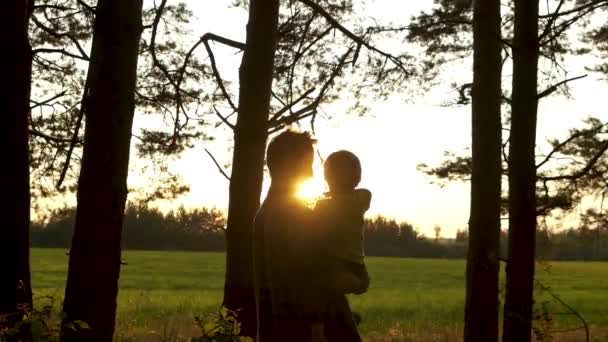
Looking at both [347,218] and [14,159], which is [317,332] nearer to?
[347,218]

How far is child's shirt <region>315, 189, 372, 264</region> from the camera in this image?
150 inches

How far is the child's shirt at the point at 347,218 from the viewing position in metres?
3.80

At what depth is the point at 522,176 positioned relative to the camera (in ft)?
23.5

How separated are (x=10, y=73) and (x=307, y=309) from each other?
3.66 metres

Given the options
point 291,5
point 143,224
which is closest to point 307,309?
point 291,5

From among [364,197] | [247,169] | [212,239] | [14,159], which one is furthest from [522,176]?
[212,239]

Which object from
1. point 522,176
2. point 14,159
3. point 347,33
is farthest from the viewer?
point 347,33

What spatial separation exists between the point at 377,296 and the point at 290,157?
22444 mm

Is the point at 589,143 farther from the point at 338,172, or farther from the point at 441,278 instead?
the point at 441,278

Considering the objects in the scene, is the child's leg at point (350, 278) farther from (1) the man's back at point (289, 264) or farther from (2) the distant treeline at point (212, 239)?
(2) the distant treeline at point (212, 239)

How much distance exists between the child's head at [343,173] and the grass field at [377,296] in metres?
1.01

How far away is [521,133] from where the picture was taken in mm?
7285

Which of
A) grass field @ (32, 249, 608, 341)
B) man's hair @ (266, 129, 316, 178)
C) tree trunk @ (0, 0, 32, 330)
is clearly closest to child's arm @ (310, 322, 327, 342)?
man's hair @ (266, 129, 316, 178)

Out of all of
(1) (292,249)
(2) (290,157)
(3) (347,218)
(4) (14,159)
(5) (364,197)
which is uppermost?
(4) (14,159)
